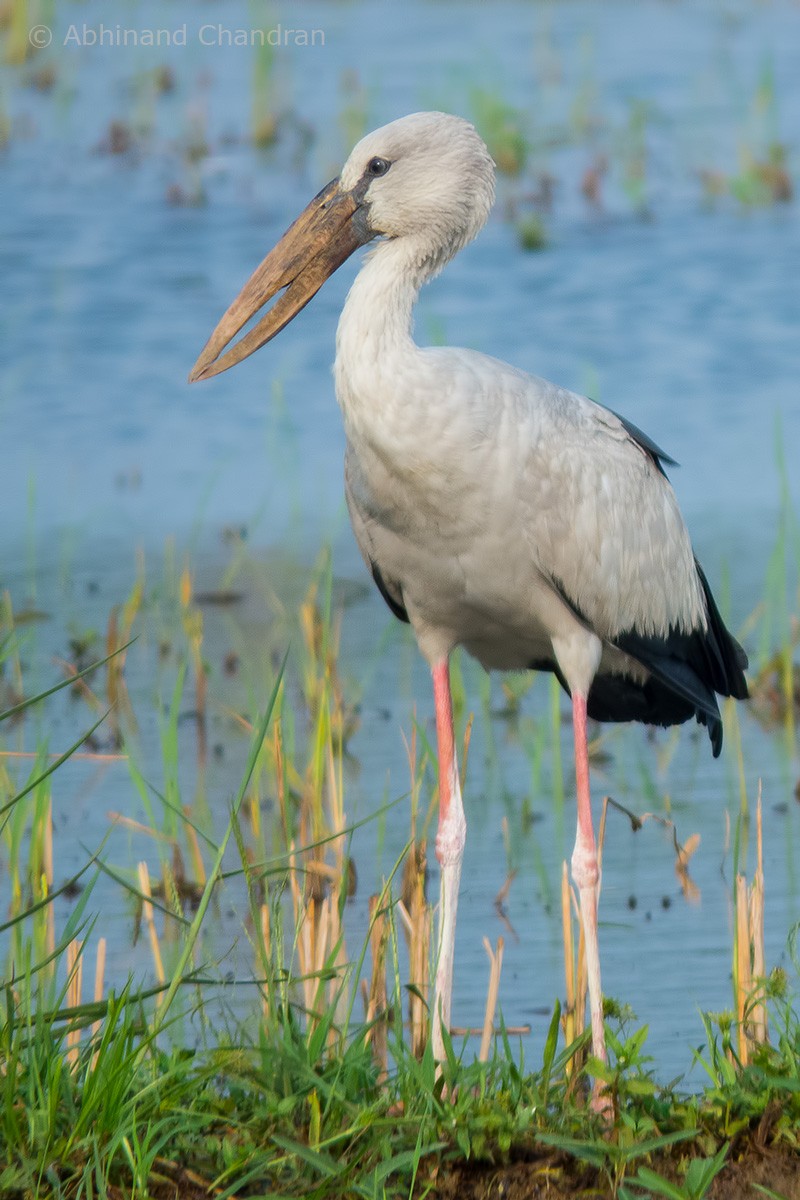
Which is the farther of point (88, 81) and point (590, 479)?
point (88, 81)

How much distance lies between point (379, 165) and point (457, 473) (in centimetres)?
71

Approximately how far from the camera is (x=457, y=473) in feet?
14.1

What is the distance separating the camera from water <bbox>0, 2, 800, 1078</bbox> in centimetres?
583

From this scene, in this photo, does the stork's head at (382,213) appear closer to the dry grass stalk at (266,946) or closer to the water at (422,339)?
the dry grass stalk at (266,946)

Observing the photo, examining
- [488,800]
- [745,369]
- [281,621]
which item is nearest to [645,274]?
[745,369]

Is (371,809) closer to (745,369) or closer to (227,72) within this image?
(745,369)

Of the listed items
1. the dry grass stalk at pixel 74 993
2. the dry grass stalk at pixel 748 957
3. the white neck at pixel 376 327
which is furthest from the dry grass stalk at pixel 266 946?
the white neck at pixel 376 327

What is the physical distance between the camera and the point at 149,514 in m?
9.12

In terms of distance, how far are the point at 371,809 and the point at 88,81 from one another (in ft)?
32.9

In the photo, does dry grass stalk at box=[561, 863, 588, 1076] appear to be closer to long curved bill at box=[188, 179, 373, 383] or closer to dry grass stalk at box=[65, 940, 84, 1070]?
dry grass stalk at box=[65, 940, 84, 1070]

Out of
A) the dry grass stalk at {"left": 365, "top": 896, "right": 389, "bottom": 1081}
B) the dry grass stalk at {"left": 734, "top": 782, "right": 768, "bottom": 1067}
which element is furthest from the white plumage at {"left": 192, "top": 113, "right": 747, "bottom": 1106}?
the dry grass stalk at {"left": 734, "top": 782, "right": 768, "bottom": 1067}

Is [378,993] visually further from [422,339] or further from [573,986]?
[422,339]

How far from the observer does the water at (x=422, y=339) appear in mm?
5832

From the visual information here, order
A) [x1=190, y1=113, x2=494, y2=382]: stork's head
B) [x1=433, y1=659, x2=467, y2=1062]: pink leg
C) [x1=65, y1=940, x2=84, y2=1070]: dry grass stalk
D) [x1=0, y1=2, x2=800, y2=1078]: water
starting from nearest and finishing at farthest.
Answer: [x1=65, y1=940, x2=84, y2=1070]: dry grass stalk < [x1=190, y1=113, x2=494, y2=382]: stork's head < [x1=433, y1=659, x2=467, y2=1062]: pink leg < [x1=0, y1=2, x2=800, y2=1078]: water
